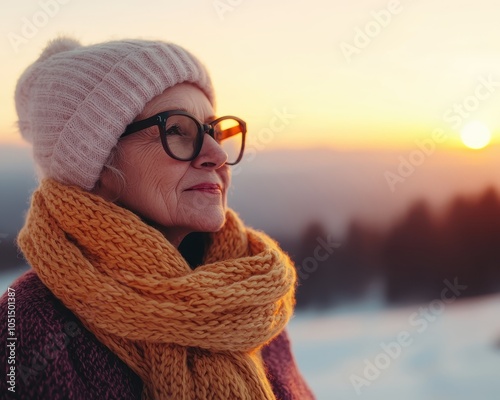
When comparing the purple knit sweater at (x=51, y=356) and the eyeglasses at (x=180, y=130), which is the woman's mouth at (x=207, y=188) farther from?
the purple knit sweater at (x=51, y=356)

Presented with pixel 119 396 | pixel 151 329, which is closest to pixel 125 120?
pixel 151 329

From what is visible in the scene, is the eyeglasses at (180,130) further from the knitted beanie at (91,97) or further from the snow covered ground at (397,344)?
the snow covered ground at (397,344)

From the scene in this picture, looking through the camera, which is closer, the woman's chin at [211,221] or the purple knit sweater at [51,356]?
the purple knit sweater at [51,356]

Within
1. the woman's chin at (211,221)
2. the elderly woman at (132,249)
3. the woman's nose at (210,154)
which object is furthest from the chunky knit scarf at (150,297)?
the woman's nose at (210,154)

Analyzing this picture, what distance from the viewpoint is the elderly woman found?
111cm

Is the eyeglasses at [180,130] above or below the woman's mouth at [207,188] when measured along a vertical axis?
above

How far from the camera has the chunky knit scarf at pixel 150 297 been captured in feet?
3.64

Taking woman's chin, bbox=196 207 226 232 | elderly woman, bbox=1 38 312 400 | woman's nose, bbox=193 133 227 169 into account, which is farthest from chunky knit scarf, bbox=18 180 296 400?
woman's nose, bbox=193 133 227 169

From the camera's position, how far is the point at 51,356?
1046mm

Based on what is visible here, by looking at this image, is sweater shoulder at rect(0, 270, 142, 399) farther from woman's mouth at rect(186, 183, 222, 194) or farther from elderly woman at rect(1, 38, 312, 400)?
woman's mouth at rect(186, 183, 222, 194)

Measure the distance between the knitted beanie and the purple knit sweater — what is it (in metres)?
0.30

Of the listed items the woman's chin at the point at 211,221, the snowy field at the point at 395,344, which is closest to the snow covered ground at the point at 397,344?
the snowy field at the point at 395,344

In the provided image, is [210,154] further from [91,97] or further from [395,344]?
[395,344]

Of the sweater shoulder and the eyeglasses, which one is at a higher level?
the eyeglasses
